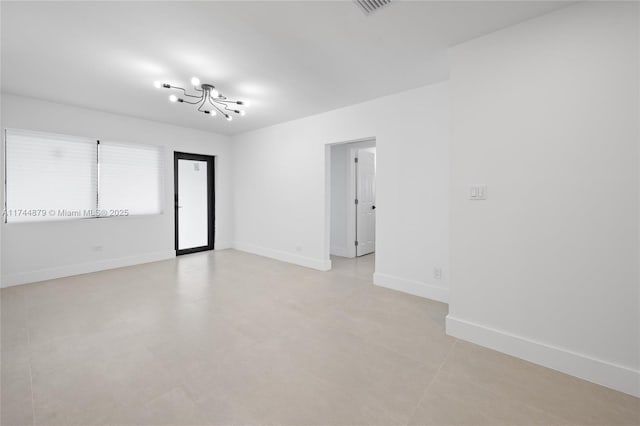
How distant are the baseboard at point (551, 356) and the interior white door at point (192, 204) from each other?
5.20 m

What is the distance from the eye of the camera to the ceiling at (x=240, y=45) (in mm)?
2041

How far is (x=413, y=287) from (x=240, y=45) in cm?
328

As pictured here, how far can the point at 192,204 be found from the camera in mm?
5953

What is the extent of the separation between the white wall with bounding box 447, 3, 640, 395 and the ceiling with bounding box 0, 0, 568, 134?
318mm

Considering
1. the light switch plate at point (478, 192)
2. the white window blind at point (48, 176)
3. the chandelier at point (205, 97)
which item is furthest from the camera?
the white window blind at point (48, 176)

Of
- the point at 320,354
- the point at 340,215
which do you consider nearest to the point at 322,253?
the point at 340,215

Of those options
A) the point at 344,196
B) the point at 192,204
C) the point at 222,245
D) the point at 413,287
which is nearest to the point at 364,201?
the point at 344,196

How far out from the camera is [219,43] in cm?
248

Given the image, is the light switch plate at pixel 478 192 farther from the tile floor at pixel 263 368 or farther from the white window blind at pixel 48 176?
the white window blind at pixel 48 176

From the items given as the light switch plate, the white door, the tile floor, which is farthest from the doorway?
the light switch plate

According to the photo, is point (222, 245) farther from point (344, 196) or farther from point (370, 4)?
point (370, 4)

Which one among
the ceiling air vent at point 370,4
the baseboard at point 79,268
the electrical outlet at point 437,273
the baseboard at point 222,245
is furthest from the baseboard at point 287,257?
the ceiling air vent at point 370,4

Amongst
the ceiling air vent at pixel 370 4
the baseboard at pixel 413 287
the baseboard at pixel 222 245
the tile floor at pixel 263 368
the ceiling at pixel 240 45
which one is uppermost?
the ceiling at pixel 240 45

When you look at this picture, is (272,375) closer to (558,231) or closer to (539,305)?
(539,305)
